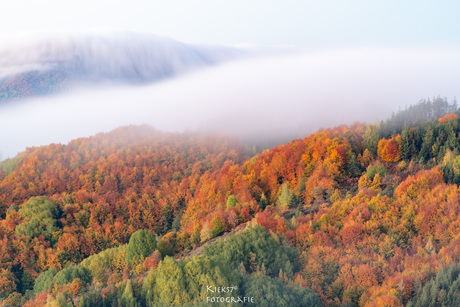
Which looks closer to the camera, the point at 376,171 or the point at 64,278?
the point at 64,278

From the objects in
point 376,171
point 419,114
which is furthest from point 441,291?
point 419,114

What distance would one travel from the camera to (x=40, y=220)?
104 meters

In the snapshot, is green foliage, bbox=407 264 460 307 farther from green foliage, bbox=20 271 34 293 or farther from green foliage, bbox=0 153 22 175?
green foliage, bbox=0 153 22 175

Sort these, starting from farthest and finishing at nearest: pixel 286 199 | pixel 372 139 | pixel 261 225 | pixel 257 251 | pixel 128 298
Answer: pixel 372 139 → pixel 286 199 → pixel 261 225 → pixel 257 251 → pixel 128 298

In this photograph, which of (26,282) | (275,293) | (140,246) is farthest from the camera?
(26,282)

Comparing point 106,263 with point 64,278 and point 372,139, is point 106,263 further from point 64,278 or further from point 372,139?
point 372,139

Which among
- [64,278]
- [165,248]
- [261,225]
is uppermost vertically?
[261,225]

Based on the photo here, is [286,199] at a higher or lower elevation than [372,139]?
lower

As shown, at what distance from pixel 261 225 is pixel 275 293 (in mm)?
21861

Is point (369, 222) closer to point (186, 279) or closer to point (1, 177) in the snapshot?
point (186, 279)

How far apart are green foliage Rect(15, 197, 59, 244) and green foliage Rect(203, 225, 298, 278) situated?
6069cm

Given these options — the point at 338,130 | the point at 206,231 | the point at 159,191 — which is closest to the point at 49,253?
the point at 206,231

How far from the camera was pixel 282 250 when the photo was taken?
60.3 m

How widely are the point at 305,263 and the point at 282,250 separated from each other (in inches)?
171
